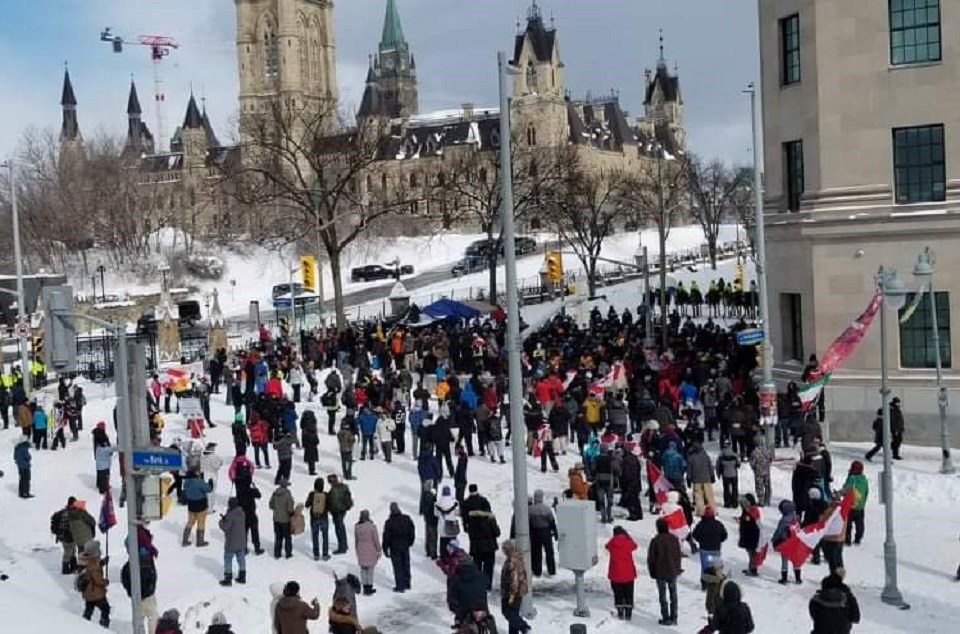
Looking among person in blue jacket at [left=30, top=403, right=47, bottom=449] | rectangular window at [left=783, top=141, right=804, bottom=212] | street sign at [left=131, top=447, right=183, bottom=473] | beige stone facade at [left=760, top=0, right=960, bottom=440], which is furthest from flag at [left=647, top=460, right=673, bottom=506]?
person in blue jacket at [left=30, top=403, right=47, bottom=449]

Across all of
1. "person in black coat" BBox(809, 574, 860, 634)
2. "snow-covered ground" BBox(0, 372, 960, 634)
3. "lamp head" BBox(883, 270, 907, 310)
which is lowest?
"snow-covered ground" BBox(0, 372, 960, 634)

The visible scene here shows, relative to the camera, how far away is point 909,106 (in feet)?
91.5

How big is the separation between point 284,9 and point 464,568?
14937cm

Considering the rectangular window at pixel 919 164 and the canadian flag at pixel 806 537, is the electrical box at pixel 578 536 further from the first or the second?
the rectangular window at pixel 919 164

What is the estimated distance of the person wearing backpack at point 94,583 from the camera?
17031 millimetres

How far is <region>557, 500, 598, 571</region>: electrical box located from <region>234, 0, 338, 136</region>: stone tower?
14143cm

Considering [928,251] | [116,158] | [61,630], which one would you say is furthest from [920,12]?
[116,158]

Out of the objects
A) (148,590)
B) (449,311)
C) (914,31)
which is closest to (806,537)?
(148,590)

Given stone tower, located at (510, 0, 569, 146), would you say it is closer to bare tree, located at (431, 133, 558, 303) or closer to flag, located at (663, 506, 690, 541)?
bare tree, located at (431, 133, 558, 303)

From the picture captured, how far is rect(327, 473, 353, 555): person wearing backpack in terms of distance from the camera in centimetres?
1950

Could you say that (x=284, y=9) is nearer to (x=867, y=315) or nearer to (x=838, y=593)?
(x=867, y=315)

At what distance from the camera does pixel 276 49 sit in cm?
15712

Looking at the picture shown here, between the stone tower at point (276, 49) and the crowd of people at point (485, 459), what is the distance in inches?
4796

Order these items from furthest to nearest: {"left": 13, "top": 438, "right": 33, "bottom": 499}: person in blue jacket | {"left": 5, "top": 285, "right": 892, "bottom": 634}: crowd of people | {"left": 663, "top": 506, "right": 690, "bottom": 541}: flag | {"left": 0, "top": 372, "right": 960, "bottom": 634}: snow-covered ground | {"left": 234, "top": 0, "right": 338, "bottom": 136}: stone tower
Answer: {"left": 234, "top": 0, "right": 338, "bottom": 136}: stone tower
{"left": 13, "top": 438, "right": 33, "bottom": 499}: person in blue jacket
{"left": 663, "top": 506, "right": 690, "bottom": 541}: flag
{"left": 0, "top": 372, "right": 960, "bottom": 634}: snow-covered ground
{"left": 5, "top": 285, "right": 892, "bottom": 634}: crowd of people
